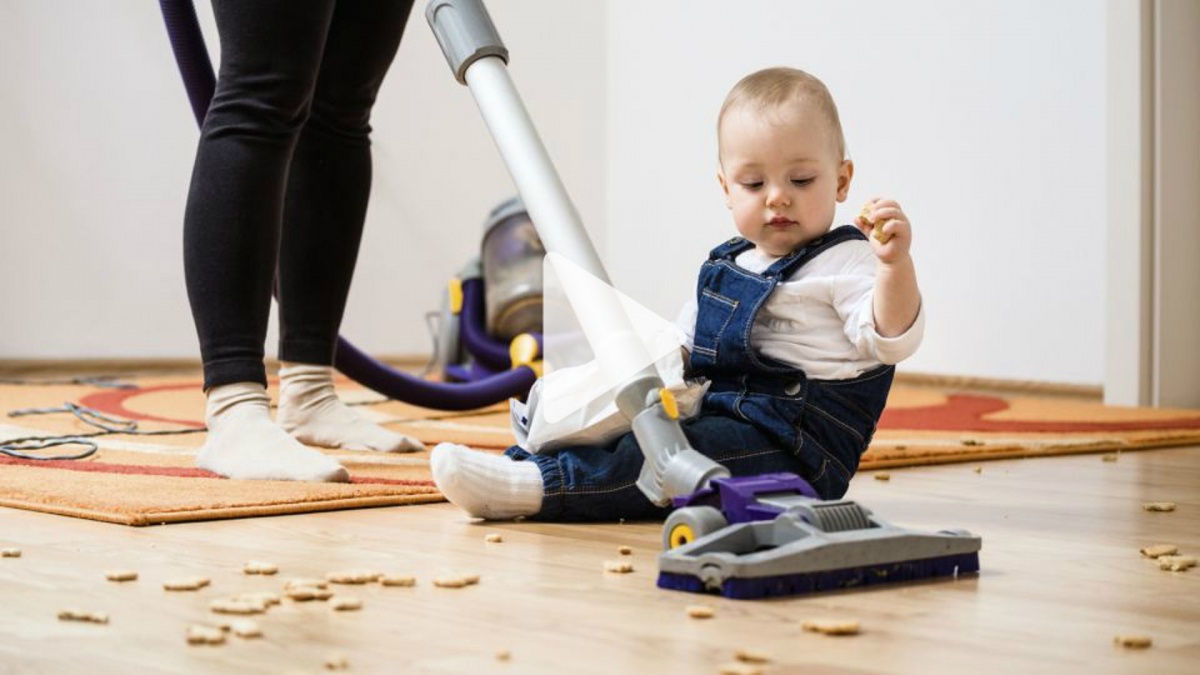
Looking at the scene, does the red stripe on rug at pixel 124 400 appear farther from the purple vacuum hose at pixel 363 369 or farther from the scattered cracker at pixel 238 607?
the scattered cracker at pixel 238 607

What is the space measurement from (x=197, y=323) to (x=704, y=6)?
8.88 feet

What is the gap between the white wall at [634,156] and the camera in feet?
10.0

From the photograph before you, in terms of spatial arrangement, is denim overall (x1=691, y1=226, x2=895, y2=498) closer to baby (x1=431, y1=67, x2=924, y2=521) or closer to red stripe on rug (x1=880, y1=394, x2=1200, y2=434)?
baby (x1=431, y1=67, x2=924, y2=521)

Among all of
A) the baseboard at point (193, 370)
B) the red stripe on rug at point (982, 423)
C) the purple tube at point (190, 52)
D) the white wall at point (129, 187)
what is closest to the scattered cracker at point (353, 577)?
the purple tube at point (190, 52)

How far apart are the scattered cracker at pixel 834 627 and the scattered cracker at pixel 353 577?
1.02ft

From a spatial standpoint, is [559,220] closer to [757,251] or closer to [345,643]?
[757,251]

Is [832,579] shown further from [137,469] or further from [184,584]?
[137,469]

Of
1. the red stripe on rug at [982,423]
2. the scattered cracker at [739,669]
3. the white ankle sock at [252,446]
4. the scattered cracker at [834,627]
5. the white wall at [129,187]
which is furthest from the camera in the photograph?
the white wall at [129,187]

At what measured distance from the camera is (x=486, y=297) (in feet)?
10.6

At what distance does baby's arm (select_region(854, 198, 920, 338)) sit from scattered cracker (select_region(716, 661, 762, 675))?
1.50 ft

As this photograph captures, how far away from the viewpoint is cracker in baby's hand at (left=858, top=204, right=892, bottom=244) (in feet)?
3.69

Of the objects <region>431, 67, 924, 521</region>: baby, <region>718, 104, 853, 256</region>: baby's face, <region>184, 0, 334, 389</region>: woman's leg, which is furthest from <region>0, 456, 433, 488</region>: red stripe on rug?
<region>718, 104, 853, 256</region>: baby's face

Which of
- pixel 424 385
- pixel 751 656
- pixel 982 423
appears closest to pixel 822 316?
pixel 751 656

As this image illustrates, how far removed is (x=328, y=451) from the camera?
1.87 meters
